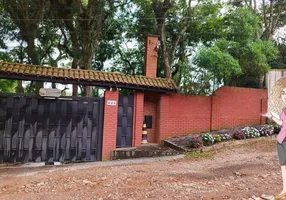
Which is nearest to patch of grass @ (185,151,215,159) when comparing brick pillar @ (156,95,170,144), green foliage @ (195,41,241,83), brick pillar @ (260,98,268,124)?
brick pillar @ (156,95,170,144)

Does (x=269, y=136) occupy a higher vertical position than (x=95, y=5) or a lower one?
lower

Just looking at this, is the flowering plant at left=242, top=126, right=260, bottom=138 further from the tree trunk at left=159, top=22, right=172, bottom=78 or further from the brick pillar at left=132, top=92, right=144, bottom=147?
the tree trunk at left=159, top=22, right=172, bottom=78

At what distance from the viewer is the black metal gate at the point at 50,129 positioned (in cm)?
825

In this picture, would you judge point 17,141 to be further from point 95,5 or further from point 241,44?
point 241,44

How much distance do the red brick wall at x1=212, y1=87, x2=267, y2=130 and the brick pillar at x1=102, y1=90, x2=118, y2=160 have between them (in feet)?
15.6

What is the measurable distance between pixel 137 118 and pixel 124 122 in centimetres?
53

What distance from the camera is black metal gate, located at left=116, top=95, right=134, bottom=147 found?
9594mm

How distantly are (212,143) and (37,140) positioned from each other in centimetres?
617

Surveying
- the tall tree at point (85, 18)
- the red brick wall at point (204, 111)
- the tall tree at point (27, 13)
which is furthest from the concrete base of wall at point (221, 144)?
the tall tree at point (27, 13)

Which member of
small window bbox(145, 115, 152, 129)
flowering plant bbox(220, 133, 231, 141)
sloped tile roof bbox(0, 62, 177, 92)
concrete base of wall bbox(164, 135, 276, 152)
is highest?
sloped tile roof bbox(0, 62, 177, 92)

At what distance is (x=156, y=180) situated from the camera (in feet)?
19.4

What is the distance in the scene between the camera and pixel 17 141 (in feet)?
27.2

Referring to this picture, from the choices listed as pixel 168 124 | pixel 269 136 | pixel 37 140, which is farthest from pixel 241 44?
pixel 37 140

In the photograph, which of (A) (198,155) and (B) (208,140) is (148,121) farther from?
(A) (198,155)
